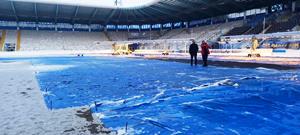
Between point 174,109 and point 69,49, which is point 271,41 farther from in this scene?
point 69,49

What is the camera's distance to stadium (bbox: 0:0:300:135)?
14.9 feet

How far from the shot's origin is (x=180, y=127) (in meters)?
4.23

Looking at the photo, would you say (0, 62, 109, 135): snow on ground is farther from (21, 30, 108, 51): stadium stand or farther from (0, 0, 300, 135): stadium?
(21, 30, 108, 51): stadium stand

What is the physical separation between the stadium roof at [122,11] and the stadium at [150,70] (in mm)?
198

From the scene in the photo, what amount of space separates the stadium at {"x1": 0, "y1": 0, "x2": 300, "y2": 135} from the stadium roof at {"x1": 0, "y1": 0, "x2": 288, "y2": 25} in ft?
0.65

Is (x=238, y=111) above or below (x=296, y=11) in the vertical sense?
below

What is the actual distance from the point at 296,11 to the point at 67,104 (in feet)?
144

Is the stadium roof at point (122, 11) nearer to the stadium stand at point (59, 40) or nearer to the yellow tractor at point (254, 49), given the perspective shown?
the stadium stand at point (59, 40)

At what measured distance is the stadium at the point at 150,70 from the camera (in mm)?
4527

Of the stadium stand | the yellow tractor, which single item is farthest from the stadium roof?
the yellow tractor

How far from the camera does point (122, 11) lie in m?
57.2

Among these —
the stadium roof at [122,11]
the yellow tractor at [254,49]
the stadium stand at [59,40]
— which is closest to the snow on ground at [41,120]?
the yellow tractor at [254,49]

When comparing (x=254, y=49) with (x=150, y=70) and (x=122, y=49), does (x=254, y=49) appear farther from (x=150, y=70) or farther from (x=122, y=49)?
(x=122, y=49)

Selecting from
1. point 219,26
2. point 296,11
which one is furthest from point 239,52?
point 219,26
